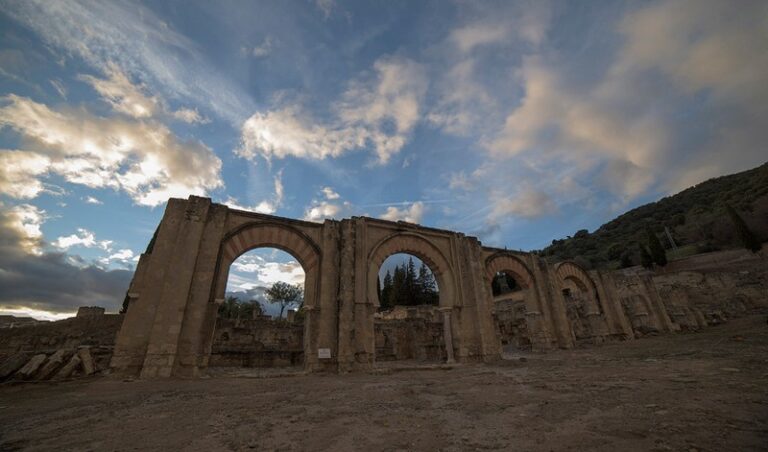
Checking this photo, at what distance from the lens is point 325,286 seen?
28.0 feet

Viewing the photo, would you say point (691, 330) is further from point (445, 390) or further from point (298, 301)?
point (298, 301)

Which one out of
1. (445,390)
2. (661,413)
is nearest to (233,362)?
(445,390)

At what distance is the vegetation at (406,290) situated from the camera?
37250 mm

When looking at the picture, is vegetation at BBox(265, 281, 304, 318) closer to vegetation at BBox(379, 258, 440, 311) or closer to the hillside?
vegetation at BBox(379, 258, 440, 311)

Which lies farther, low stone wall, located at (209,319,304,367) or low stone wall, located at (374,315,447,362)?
low stone wall, located at (374,315,447,362)

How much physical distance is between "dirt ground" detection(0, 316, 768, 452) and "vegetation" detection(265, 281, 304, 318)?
38.1 metres

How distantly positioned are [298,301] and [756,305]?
43.2 meters

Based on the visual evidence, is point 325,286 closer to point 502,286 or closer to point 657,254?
point 502,286

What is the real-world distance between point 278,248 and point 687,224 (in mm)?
55549

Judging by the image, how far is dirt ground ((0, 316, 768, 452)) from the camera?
239cm

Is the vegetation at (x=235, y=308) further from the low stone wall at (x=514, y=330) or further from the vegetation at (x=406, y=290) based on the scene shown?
the low stone wall at (x=514, y=330)

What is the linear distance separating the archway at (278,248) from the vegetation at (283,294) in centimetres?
3564

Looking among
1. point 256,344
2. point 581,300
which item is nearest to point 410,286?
point 581,300

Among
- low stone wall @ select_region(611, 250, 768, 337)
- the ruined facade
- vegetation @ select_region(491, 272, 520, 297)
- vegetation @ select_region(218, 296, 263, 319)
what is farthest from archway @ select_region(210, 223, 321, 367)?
vegetation @ select_region(491, 272, 520, 297)
